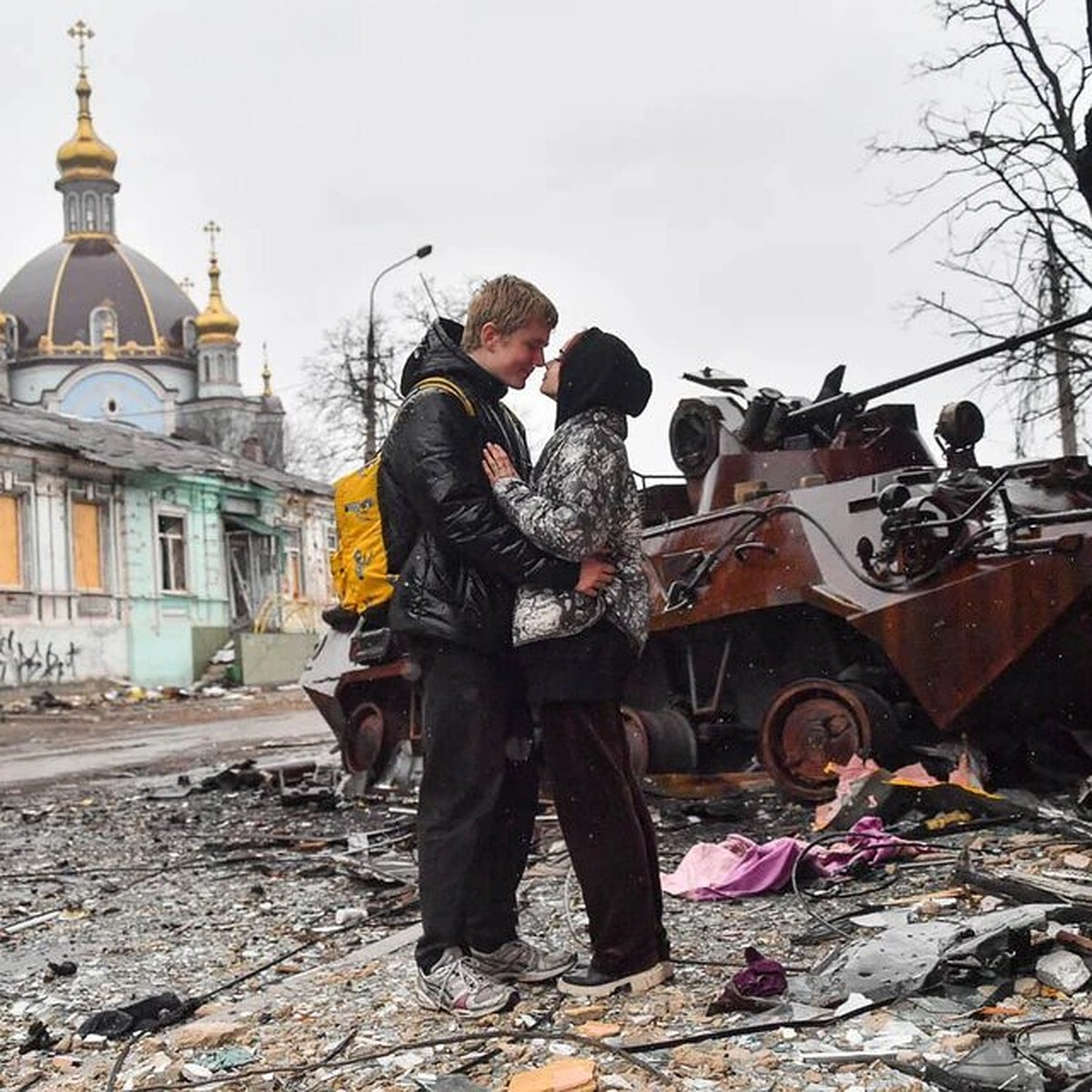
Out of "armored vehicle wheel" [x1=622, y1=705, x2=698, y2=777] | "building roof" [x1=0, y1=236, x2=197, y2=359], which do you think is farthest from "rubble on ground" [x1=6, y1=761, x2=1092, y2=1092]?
"building roof" [x1=0, y1=236, x2=197, y2=359]

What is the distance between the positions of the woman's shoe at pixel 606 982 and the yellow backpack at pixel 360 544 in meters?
4.43

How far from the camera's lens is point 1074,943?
4426 millimetres

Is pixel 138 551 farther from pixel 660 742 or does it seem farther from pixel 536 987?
pixel 536 987

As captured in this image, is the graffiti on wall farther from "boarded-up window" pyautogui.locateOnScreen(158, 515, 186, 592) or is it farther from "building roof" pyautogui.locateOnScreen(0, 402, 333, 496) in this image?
"boarded-up window" pyautogui.locateOnScreen(158, 515, 186, 592)

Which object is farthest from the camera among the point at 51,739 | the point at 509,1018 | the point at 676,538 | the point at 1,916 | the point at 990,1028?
the point at 51,739

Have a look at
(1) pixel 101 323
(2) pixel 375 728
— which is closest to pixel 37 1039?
(2) pixel 375 728

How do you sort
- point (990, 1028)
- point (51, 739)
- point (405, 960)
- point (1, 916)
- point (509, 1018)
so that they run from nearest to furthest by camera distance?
point (990, 1028) < point (509, 1018) < point (405, 960) < point (1, 916) < point (51, 739)

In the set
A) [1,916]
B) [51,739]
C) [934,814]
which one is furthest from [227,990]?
[51,739]

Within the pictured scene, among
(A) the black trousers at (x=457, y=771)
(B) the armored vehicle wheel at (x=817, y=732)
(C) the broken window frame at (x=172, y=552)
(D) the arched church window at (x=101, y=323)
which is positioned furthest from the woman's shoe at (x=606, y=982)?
(D) the arched church window at (x=101, y=323)

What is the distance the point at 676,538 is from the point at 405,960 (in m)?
4.19

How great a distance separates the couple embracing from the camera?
4348mm

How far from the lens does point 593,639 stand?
14.4 ft

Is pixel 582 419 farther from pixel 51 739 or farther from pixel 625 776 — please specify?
pixel 51 739

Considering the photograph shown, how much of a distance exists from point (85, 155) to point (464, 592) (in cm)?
6483
